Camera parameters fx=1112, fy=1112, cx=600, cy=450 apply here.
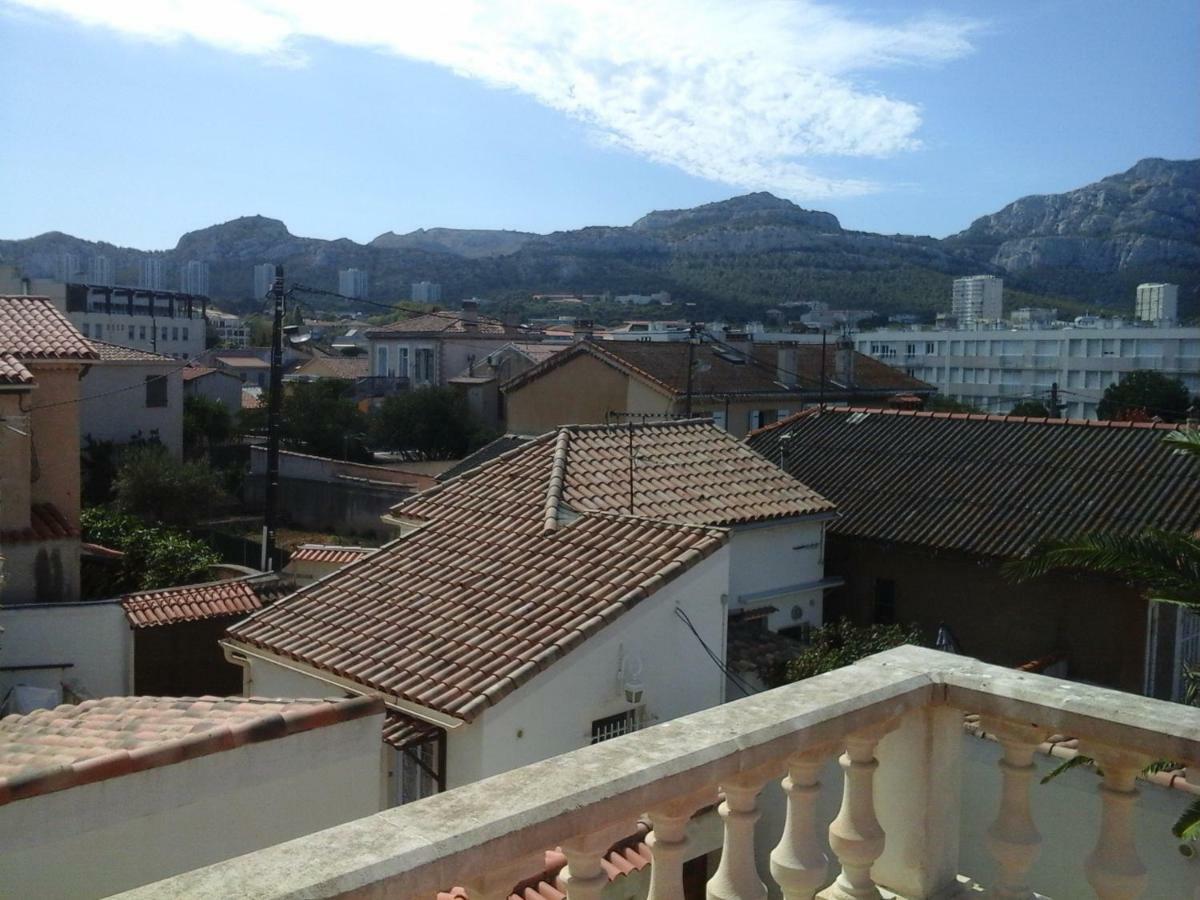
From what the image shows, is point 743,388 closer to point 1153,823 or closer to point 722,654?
point 722,654

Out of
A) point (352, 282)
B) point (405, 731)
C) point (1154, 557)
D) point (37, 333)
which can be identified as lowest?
point (405, 731)

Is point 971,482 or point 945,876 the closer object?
point 945,876

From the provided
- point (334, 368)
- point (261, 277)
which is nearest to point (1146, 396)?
point (334, 368)

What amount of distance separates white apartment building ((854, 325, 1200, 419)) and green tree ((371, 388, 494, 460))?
33.6m

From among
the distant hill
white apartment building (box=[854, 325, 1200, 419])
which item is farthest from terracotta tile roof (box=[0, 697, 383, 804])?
the distant hill

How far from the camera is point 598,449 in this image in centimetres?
1493

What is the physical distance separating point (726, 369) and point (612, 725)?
29.4m

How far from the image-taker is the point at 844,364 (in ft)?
138

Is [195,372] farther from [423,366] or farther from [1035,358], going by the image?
[1035,358]

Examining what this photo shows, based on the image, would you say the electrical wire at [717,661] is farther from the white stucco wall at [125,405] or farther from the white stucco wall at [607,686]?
the white stucco wall at [125,405]

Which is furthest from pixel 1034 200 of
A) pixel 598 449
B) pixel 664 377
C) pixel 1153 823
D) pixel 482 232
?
pixel 1153 823

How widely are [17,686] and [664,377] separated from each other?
78.0ft

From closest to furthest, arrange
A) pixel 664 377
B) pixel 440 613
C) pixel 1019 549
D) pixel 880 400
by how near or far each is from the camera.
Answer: pixel 440 613
pixel 1019 549
pixel 664 377
pixel 880 400

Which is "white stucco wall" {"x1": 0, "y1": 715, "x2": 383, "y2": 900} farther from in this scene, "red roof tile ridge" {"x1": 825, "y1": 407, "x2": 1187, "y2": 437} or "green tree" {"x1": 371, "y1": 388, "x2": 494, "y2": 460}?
"green tree" {"x1": 371, "y1": 388, "x2": 494, "y2": 460}
